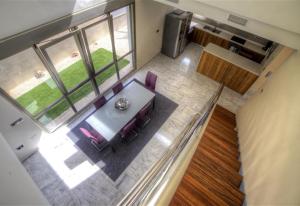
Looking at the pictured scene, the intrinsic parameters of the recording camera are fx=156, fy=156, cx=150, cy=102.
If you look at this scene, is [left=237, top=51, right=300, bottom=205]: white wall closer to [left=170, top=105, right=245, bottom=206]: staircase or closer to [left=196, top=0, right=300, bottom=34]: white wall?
[left=170, top=105, right=245, bottom=206]: staircase

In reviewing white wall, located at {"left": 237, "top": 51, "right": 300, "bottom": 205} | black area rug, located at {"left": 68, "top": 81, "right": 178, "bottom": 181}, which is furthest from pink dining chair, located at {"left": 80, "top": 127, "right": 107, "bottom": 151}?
white wall, located at {"left": 237, "top": 51, "right": 300, "bottom": 205}

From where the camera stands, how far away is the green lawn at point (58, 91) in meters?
4.44

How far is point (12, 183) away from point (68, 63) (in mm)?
5501

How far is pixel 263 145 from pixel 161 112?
2.80 m

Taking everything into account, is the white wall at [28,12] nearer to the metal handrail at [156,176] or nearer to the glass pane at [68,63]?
the glass pane at [68,63]

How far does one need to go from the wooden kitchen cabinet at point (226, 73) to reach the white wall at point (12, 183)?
580 centimetres

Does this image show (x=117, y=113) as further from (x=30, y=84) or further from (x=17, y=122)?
(x=30, y=84)

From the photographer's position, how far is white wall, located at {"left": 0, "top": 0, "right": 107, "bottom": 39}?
2.48 metres

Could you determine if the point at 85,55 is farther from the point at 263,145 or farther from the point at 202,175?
the point at 263,145

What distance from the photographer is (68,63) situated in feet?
19.7

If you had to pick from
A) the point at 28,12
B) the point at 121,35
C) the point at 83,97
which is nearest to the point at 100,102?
the point at 83,97

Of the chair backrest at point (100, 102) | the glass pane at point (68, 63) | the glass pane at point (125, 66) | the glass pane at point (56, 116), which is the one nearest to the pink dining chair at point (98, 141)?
the chair backrest at point (100, 102)

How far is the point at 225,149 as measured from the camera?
10.5ft

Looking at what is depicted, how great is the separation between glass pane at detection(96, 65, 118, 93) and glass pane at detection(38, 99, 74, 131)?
1.19 m
